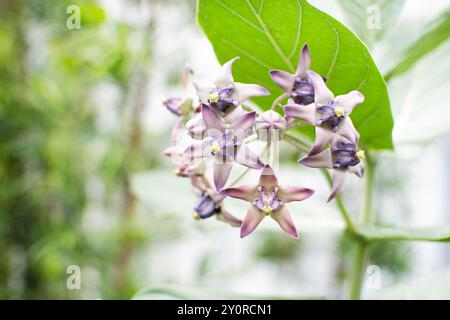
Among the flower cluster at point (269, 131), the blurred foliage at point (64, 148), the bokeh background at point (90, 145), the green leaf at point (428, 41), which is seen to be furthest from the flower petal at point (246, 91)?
the blurred foliage at point (64, 148)

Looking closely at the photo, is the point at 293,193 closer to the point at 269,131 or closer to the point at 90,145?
the point at 269,131

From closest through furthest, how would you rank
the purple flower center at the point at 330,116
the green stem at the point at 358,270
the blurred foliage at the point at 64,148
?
the purple flower center at the point at 330,116, the green stem at the point at 358,270, the blurred foliage at the point at 64,148

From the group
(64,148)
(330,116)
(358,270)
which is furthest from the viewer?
(64,148)

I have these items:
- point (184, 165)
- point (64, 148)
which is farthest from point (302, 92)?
point (64, 148)

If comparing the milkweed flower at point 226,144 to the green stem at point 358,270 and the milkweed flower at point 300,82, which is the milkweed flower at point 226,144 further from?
the green stem at point 358,270

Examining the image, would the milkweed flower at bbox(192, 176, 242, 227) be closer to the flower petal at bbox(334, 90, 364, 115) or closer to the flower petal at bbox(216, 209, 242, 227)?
the flower petal at bbox(216, 209, 242, 227)

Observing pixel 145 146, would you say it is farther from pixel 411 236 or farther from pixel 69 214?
pixel 411 236
